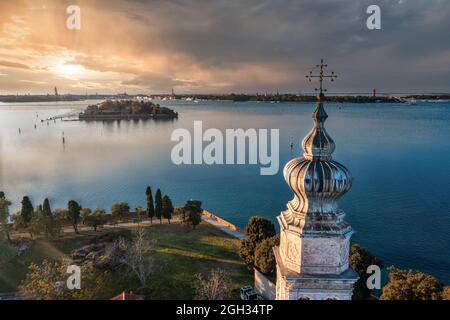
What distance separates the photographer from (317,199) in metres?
10.3

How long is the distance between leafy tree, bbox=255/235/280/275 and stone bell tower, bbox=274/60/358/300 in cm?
1500

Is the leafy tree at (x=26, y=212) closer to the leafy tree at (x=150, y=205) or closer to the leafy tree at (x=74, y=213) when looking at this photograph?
the leafy tree at (x=74, y=213)

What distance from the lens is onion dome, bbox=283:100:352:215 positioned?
10086mm

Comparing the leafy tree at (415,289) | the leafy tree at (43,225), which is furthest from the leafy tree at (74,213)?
the leafy tree at (415,289)

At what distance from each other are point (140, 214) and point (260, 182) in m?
22.9

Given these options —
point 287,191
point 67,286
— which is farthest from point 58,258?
point 287,191

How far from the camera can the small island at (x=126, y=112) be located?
167 m

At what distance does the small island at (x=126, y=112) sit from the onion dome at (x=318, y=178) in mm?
159121

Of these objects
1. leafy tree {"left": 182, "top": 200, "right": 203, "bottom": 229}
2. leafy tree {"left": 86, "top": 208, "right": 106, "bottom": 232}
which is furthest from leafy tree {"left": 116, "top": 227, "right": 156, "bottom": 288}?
leafy tree {"left": 86, "top": 208, "right": 106, "bottom": 232}

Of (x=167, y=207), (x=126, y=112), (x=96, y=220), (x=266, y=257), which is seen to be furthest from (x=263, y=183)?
(x=126, y=112)

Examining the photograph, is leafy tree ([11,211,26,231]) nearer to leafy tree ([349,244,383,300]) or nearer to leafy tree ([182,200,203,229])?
leafy tree ([182,200,203,229])

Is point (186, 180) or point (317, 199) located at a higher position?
point (317, 199)

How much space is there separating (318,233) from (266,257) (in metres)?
16.4

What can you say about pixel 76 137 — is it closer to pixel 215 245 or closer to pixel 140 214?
pixel 140 214
